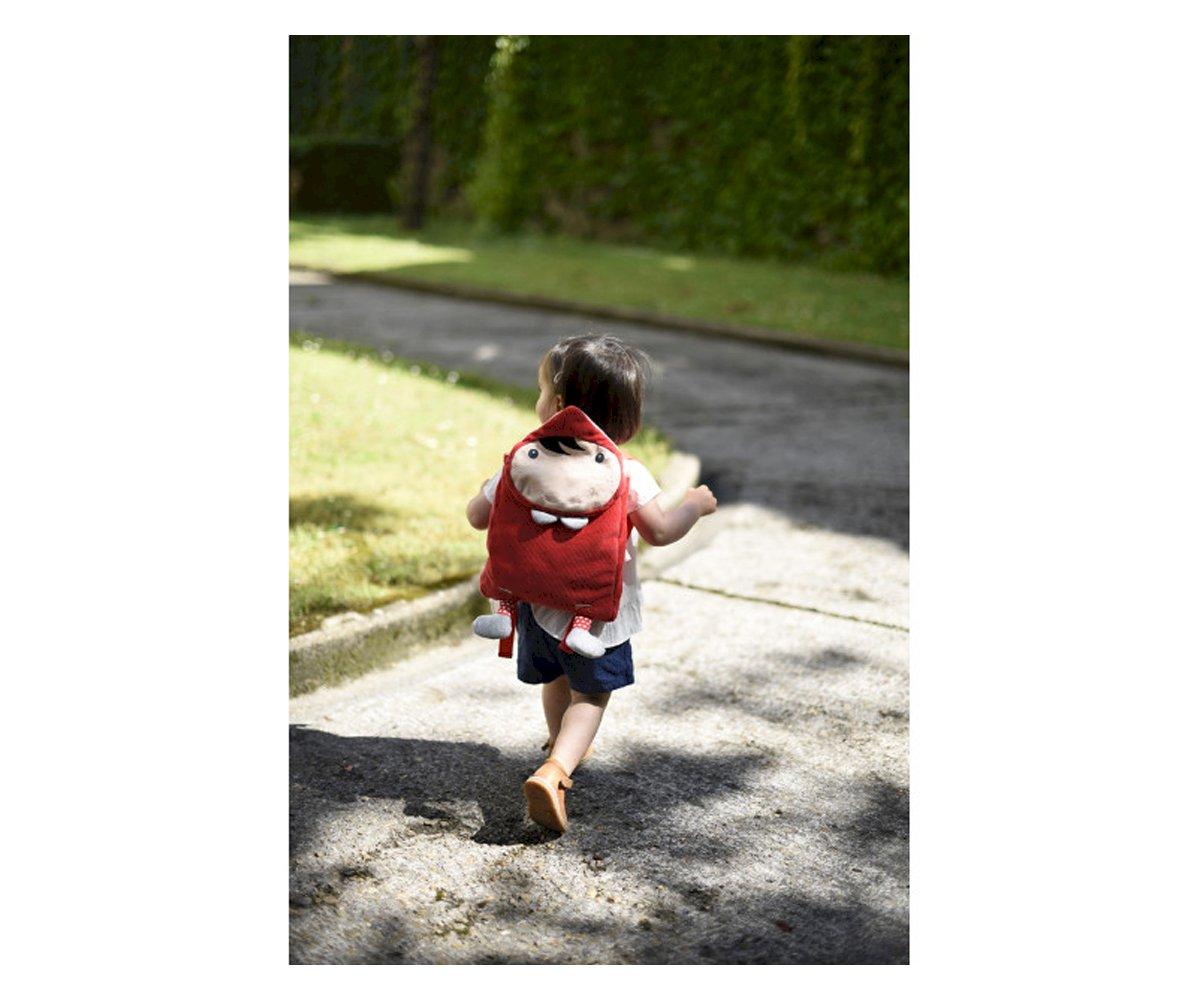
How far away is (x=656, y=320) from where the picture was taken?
10633 mm

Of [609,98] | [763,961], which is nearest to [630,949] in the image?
[763,961]

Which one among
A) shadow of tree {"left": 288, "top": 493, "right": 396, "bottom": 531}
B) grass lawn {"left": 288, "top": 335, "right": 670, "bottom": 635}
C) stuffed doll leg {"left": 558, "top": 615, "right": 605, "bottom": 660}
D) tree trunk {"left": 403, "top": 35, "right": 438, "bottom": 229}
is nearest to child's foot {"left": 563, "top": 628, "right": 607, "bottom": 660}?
stuffed doll leg {"left": 558, "top": 615, "right": 605, "bottom": 660}

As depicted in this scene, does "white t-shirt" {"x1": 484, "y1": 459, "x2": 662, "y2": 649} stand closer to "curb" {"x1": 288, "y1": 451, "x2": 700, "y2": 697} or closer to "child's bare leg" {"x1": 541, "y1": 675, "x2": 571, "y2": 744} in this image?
"child's bare leg" {"x1": 541, "y1": 675, "x2": 571, "y2": 744}

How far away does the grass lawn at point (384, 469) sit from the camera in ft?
13.8

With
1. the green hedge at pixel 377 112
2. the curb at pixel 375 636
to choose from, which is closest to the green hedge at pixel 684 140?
the green hedge at pixel 377 112

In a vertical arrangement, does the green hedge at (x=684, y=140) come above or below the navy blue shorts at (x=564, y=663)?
above

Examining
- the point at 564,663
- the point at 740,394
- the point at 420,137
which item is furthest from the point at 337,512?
the point at 420,137

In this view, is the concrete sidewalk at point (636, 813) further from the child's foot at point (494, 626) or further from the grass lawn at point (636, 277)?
the grass lawn at point (636, 277)

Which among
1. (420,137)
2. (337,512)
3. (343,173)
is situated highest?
(420,137)

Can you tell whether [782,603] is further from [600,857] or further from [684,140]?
[684,140]

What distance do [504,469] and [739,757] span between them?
0.99 metres

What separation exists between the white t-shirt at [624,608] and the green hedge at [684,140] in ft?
33.7

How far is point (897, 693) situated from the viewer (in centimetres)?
366

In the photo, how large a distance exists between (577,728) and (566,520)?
1.65ft
